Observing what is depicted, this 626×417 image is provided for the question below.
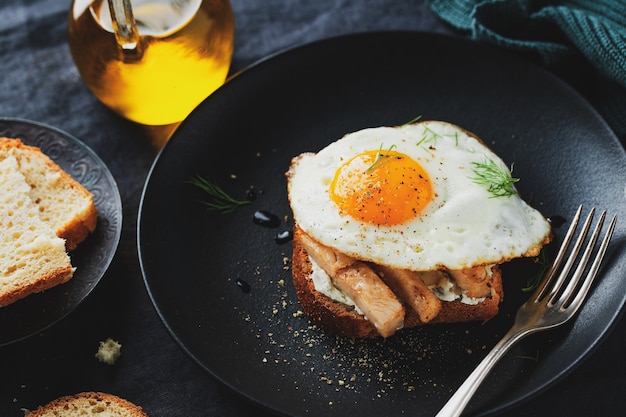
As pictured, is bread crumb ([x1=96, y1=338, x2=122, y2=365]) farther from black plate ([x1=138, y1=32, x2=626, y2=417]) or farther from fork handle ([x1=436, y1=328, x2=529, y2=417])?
fork handle ([x1=436, y1=328, x2=529, y2=417])

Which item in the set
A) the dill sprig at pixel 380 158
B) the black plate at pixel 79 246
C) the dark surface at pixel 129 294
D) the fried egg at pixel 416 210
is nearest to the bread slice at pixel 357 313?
the fried egg at pixel 416 210

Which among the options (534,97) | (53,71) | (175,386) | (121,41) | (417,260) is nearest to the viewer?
(417,260)

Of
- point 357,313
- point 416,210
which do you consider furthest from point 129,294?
point 416,210

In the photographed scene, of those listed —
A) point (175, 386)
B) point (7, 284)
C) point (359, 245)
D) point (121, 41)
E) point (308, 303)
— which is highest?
point (121, 41)

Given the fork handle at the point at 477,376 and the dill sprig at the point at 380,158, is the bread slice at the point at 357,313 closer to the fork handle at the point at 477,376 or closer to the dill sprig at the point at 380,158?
the fork handle at the point at 477,376

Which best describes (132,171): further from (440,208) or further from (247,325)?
(440,208)

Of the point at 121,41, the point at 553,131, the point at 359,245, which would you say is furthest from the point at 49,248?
the point at 553,131

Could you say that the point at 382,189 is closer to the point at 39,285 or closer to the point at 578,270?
the point at 578,270
